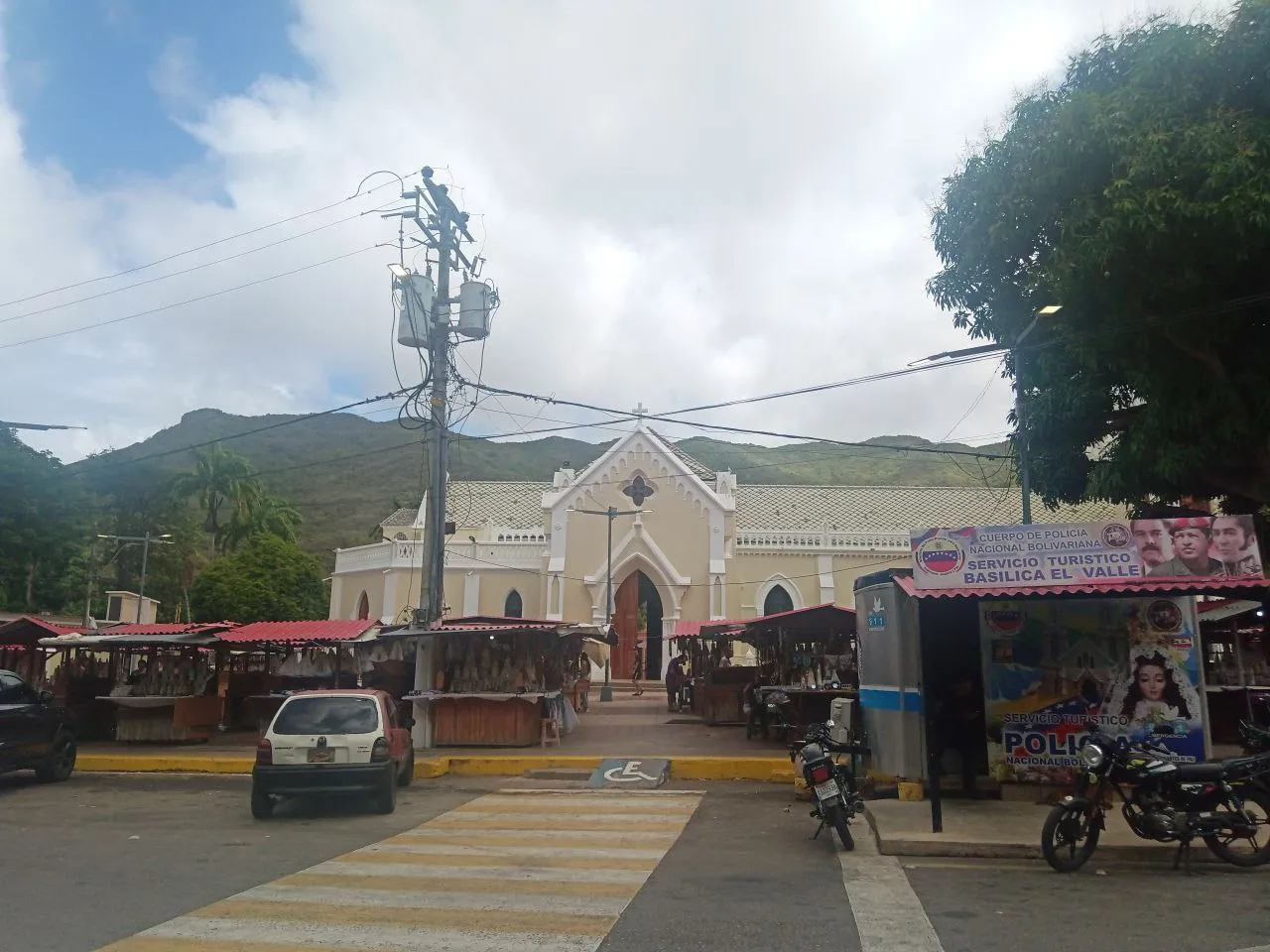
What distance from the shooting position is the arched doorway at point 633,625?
35812 mm

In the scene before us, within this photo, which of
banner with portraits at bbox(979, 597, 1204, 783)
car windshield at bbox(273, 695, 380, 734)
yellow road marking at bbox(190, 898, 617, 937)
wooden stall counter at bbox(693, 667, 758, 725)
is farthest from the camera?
wooden stall counter at bbox(693, 667, 758, 725)

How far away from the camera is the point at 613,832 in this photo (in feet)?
32.5

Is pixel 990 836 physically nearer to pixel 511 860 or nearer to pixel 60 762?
pixel 511 860

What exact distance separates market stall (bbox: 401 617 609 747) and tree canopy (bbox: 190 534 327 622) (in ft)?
97.3

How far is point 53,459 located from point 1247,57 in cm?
4896

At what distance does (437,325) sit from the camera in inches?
702

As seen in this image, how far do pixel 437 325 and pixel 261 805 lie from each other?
9639 millimetres

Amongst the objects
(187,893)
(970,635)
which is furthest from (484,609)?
(187,893)

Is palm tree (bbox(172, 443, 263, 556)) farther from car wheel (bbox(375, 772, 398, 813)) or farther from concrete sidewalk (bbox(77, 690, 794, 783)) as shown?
car wheel (bbox(375, 772, 398, 813))

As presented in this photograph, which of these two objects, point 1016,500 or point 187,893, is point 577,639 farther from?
point 1016,500

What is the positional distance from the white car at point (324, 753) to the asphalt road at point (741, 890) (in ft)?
1.17

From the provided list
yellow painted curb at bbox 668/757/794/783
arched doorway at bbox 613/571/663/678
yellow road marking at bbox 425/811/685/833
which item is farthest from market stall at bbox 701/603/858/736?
arched doorway at bbox 613/571/663/678

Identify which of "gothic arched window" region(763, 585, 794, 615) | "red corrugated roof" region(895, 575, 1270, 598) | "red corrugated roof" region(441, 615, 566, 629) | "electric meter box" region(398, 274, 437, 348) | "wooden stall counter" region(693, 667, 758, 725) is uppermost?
"electric meter box" region(398, 274, 437, 348)

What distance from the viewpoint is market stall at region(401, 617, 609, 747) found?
17.3 m
